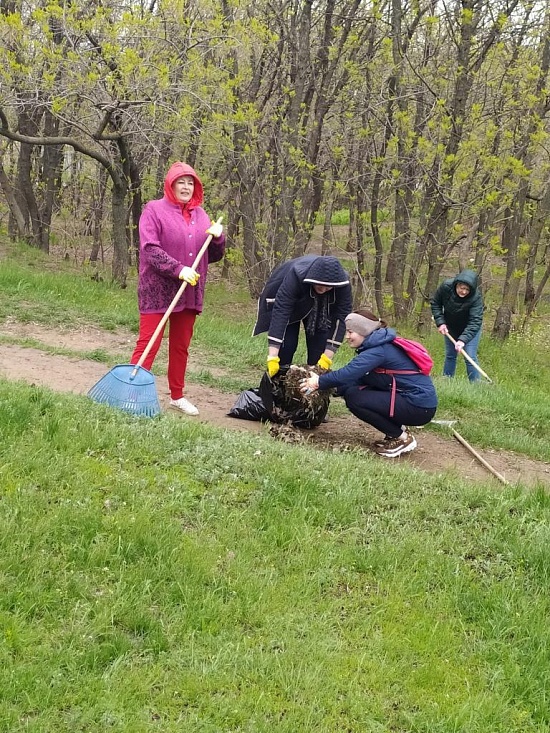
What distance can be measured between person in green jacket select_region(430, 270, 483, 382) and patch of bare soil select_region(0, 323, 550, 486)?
2582 millimetres

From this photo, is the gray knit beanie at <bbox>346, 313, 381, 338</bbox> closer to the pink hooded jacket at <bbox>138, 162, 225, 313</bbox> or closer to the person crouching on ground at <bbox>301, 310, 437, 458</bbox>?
the person crouching on ground at <bbox>301, 310, 437, 458</bbox>

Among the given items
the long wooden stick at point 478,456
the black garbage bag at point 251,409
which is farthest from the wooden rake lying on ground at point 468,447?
the black garbage bag at point 251,409

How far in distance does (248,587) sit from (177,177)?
10.9 ft

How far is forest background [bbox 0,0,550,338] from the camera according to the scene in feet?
34.0

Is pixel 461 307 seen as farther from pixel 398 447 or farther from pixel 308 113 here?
pixel 308 113

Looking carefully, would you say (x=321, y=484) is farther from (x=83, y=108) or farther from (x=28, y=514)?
(x=83, y=108)

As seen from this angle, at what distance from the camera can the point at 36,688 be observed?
8.08ft

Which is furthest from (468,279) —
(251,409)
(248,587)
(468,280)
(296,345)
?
(248,587)

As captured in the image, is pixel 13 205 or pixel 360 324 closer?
pixel 360 324

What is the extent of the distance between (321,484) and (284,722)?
5.45 ft

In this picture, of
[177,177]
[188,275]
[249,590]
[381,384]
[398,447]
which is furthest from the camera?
[398,447]

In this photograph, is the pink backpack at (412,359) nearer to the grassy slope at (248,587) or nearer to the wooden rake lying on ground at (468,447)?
the wooden rake lying on ground at (468,447)

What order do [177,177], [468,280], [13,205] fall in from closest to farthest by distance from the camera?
1. [177,177]
2. [468,280]
3. [13,205]

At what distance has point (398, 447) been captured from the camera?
5.64m
